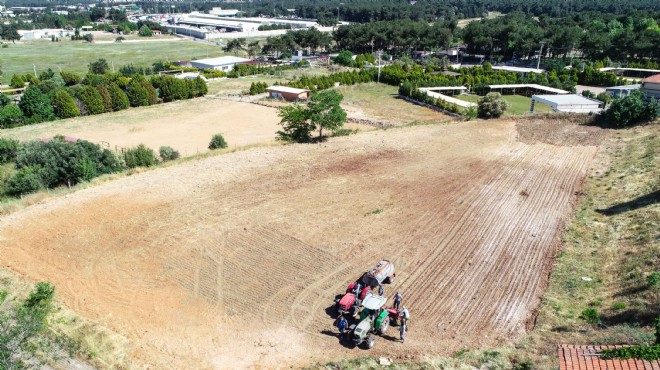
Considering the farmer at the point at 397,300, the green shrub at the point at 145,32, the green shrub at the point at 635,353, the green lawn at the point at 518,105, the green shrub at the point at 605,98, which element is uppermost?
the green shrub at the point at 145,32

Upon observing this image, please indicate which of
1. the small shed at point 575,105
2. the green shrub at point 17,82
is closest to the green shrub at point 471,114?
the small shed at point 575,105

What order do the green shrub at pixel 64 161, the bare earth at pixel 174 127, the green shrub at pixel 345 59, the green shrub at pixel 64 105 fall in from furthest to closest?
the green shrub at pixel 345 59, the green shrub at pixel 64 105, the bare earth at pixel 174 127, the green shrub at pixel 64 161

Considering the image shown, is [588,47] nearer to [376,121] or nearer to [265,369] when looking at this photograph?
[376,121]

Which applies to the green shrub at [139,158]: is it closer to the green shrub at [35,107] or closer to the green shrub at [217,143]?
the green shrub at [217,143]

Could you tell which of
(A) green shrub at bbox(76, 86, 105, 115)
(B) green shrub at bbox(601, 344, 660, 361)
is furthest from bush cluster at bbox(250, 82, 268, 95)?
(B) green shrub at bbox(601, 344, 660, 361)

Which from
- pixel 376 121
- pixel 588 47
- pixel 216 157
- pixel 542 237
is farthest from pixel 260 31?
pixel 542 237

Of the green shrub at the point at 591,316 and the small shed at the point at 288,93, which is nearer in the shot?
the green shrub at the point at 591,316

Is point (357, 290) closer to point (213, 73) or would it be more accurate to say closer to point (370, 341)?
point (370, 341)
